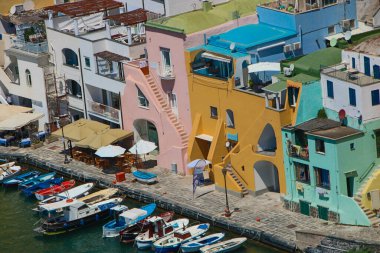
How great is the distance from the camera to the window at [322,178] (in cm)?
8494

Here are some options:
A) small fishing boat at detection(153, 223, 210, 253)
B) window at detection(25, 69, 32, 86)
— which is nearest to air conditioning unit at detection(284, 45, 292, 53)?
small fishing boat at detection(153, 223, 210, 253)

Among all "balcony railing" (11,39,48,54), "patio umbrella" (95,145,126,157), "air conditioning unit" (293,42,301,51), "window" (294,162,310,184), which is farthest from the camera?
"balcony railing" (11,39,48,54)

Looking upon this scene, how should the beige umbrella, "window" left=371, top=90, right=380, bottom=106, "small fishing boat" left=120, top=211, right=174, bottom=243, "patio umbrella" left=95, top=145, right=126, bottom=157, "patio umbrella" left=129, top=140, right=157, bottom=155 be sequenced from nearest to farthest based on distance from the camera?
"window" left=371, top=90, right=380, bottom=106 → "small fishing boat" left=120, top=211, right=174, bottom=243 → "patio umbrella" left=129, top=140, right=157, bottom=155 → "patio umbrella" left=95, top=145, right=126, bottom=157 → the beige umbrella

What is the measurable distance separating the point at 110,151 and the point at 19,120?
14362 millimetres

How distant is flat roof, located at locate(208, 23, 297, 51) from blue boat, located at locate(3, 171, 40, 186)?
1940 cm

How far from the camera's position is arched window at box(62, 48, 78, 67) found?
110 meters

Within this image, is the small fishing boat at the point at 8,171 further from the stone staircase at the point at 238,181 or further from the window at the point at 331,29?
the window at the point at 331,29

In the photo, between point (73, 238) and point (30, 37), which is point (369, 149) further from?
point (30, 37)

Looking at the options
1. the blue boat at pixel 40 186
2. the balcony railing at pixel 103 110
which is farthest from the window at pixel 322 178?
the blue boat at pixel 40 186

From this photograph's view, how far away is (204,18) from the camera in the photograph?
97.9 m

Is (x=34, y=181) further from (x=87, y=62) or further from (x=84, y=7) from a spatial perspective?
(x=84, y=7)

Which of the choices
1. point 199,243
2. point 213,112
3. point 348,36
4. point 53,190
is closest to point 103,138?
point 53,190

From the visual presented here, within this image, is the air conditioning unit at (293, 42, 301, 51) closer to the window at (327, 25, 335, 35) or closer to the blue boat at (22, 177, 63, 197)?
the window at (327, 25, 335, 35)

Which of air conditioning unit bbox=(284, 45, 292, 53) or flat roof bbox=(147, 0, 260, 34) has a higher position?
flat roof bbox=(147, 0, 260, 34)
